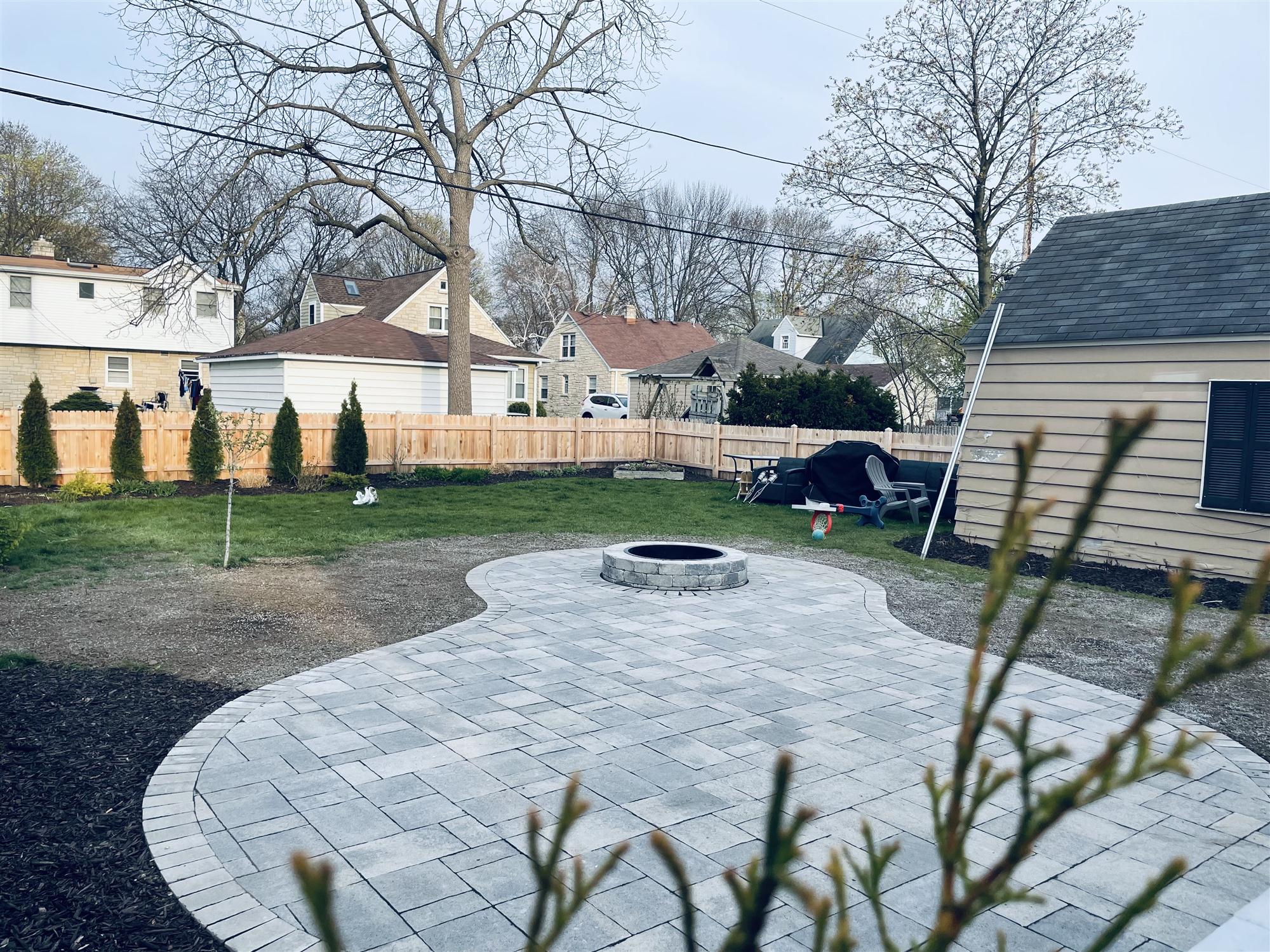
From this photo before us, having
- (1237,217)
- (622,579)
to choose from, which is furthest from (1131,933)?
(1237,217)

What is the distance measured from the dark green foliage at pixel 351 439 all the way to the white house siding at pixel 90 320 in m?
15.1

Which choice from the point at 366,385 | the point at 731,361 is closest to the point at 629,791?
the point at 366,385

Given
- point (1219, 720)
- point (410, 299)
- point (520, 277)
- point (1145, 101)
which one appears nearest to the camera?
point (1219, 720)

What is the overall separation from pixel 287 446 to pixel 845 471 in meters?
10.2

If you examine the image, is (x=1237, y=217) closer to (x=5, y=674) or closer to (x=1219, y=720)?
(x=1219, y=720)

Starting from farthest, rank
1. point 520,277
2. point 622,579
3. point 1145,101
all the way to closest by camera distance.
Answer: point 520,277 → point 1145,101 → point 622,579

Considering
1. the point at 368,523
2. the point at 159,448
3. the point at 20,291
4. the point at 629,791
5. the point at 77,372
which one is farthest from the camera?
the point at 77,372

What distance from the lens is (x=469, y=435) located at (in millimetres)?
20422

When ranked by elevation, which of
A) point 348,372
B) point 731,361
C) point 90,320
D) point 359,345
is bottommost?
point 348,372

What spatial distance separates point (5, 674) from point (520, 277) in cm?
5007

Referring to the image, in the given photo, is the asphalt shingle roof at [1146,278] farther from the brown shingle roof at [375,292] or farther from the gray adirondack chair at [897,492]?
the brown shingle roof at [375,292]

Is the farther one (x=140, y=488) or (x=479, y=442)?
(x=479, y=442)

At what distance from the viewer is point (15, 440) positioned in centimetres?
1530

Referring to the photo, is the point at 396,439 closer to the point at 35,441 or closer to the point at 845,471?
the point at 35,441
